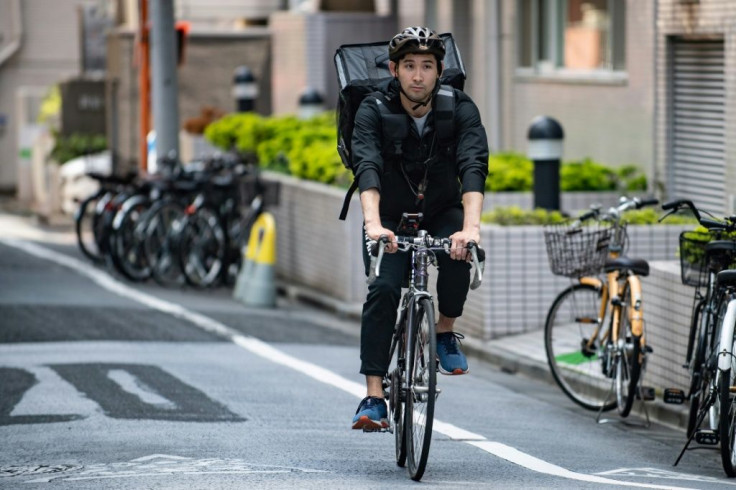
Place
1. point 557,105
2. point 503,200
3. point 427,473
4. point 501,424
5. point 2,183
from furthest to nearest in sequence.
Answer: point 2,183
point 557,105
point 503,200
point 501,424
point 427,473

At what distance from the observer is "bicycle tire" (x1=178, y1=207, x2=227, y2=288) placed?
1880 cm

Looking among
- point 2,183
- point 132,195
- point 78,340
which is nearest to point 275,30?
point 132,195

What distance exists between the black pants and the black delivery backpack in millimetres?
395

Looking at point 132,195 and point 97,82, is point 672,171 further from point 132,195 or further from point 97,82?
point 97,82

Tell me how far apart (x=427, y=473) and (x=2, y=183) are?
145ft

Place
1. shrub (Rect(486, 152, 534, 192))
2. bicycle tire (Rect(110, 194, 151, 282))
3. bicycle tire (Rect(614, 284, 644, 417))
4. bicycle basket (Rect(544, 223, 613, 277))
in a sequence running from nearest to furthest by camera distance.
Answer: bicycle tire (Rect(614, 284, 644, 417)) < bicycle basket (Rect(544, 223, 613, 277)) < shrub (Rect(486, 152, 534, 192)) < bicycle tire (Rect(110, 194, 151, 282))

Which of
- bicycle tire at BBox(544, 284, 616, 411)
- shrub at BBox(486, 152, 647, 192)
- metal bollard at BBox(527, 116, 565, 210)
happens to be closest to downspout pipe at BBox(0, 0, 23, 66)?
shrub at BBox(486, 152, 647, 192)

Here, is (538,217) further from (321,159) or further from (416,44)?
(416,44)

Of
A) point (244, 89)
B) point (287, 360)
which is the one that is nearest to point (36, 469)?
point (287, 360)

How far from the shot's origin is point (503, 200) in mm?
15258

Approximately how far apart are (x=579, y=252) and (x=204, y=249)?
8.91 meters

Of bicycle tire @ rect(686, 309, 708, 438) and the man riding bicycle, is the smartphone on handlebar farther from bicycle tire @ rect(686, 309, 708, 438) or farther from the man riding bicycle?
bicycle tire @ rect(686, 309, 708, 438)

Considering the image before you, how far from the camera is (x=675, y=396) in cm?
945

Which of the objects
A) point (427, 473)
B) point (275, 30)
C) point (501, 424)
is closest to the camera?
point (427, 473)
